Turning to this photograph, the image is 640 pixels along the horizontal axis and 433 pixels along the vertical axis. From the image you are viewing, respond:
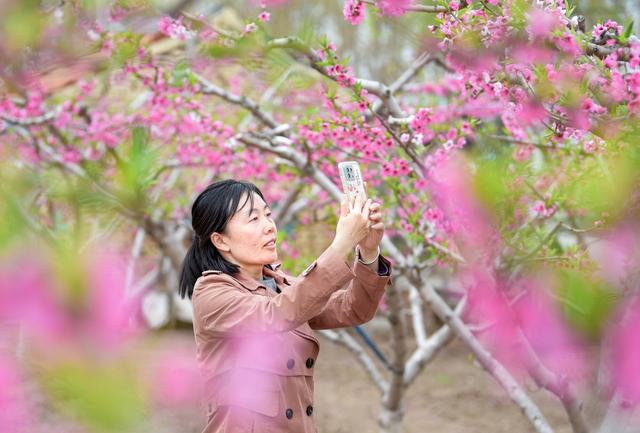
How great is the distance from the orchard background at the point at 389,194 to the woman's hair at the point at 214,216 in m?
0.17

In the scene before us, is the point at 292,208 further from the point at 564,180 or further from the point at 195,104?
the point at 564,180

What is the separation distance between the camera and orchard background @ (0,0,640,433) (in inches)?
40.0

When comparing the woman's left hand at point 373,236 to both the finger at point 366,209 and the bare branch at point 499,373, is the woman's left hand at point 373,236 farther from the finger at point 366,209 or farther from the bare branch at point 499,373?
the bare branch at point 499,373

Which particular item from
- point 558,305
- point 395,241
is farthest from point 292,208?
point 558,305

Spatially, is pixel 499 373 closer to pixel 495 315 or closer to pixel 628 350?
pixel 495 315

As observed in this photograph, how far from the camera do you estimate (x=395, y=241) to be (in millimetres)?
5230

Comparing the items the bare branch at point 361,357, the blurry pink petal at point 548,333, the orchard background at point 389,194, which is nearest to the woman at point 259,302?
the orchard background at point 389,194

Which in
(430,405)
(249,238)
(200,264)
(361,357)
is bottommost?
(430,405)

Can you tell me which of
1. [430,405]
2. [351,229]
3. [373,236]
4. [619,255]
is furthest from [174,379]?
[430,405]

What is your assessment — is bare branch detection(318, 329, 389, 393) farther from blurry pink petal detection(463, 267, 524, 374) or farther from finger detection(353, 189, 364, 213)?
finger detection(353, 189, 364, 213)

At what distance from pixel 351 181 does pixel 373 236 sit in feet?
0.49

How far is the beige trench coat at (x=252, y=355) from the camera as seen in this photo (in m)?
1.73

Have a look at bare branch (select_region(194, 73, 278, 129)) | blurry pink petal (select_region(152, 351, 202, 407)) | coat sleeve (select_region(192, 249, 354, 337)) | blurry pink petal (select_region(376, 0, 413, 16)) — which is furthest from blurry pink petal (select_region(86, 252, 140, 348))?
bare branch (select_region(194, 73, 278, 129))

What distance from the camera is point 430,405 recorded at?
19.0ft
